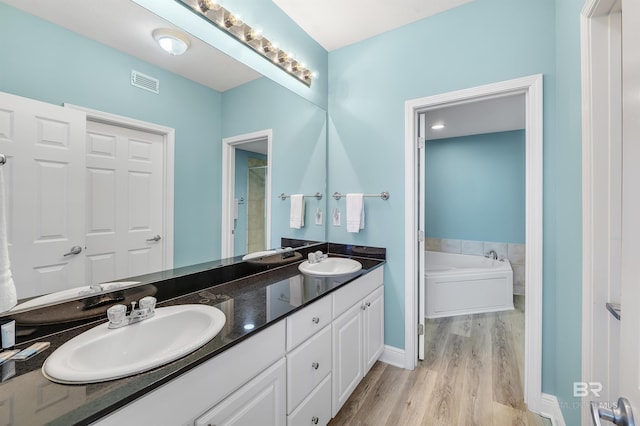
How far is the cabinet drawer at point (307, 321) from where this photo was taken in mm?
1144

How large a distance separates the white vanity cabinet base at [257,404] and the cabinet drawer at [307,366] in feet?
0.16

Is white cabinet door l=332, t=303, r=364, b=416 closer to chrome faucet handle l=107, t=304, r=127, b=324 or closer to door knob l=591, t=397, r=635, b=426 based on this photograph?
chrome faucet handle l=107, t=304, r=127, b=324

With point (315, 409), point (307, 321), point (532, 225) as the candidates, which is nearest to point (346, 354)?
point (315, 409)

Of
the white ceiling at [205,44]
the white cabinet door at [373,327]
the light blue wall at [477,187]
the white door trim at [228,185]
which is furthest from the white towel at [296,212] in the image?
the light blue wall at [477,187]

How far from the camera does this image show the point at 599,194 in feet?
3.25

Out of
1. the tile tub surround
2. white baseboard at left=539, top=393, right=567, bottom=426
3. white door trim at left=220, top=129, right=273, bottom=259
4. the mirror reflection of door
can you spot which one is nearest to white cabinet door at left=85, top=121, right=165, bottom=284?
white door trim at left=220, top=129, right=273, bottom=259

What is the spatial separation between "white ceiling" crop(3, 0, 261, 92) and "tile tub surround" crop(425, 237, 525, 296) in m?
3.87

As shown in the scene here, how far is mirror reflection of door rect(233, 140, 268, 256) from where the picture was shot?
1.58 m

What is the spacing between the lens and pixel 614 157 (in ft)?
3.12

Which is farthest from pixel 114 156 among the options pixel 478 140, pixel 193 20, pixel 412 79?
pixel 478 140

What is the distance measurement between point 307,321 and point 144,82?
1268 millimetres

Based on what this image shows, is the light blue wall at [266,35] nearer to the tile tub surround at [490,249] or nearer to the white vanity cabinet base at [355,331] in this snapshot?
the white vanity cabinet base at [355,331]

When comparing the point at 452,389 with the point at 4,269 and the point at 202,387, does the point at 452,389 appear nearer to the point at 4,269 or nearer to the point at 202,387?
the point at 202,387

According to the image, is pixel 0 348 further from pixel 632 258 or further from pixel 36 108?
pixel 632 258
